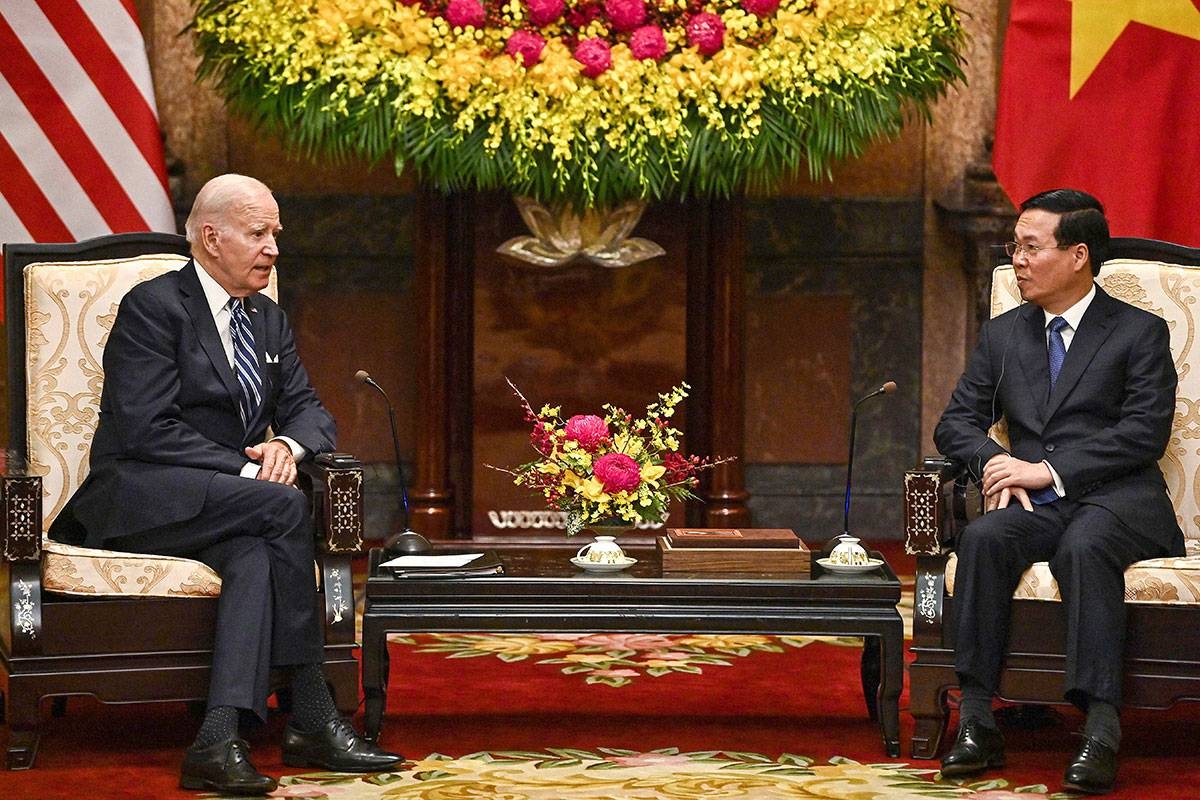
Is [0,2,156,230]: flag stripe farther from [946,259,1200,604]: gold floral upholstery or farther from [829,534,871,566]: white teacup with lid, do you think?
[946,259,1200,604]: gold floral upholstery

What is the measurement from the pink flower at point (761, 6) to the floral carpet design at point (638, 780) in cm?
275

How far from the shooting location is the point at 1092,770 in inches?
145

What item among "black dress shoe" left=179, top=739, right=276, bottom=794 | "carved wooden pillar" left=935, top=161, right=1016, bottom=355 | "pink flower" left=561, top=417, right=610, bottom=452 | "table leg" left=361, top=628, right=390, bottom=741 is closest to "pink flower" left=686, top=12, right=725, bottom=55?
"carved wooden pillar" left=935, top=161, right=1016, bottom=355

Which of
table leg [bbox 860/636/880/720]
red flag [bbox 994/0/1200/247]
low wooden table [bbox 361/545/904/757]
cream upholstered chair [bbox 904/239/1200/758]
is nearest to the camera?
cream upholstered chair [bbox 904/239/1200/758]

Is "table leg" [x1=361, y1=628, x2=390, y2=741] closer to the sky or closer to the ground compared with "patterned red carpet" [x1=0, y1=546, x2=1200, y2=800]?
closer to the sky

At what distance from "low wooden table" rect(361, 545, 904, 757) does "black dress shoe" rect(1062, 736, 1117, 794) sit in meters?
0.45

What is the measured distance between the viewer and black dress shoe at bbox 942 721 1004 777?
382cm

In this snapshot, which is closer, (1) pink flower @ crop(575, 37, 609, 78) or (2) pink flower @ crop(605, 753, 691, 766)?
(2) pink flower @ crop(605, 753, 691, 766)

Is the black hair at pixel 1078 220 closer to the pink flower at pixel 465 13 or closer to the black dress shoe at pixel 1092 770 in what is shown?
the black dress shoe at pixel 1092 770

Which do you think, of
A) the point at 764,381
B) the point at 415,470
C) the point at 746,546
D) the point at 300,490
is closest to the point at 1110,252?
the point at 746,546

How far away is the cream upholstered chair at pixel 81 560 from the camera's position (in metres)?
3.84

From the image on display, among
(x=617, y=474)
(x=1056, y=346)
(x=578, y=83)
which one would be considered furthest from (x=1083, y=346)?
(x=578, y=83)

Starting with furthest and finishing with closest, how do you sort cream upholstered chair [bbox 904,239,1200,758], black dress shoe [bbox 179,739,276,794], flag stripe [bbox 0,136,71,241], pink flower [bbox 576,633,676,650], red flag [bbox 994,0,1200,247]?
flag stripe [bbox 0,136,71,241], red flag [bbox 994,0,1200,247], pink flower [bbox 576,633,676,650], cream upholstered chair [bbox 904,239,1200,758], black dress shoe [bbox 179,739,276,794]

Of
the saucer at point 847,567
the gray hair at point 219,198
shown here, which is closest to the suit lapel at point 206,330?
the gray hair at point 219,198
